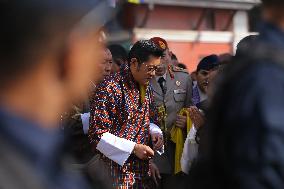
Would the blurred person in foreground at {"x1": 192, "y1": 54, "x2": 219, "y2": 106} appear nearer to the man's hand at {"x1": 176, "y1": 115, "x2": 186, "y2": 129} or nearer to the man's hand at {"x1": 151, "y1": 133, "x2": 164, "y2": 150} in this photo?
the man's hand at {"x1": 176, "y1": 115, "x2": 186, "y2": 129}

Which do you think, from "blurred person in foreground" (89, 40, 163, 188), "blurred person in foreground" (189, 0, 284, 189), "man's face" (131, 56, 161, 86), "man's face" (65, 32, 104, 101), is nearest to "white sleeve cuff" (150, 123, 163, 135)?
"blurred person in foreground" (89, 40, 163, 188)

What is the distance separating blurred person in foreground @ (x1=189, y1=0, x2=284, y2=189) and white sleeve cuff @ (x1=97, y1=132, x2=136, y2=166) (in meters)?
2.17

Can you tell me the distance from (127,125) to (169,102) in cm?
102

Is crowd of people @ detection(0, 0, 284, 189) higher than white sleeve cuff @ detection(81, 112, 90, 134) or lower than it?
higher

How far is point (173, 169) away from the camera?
4875 mm

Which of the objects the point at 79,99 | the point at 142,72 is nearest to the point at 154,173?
the point at 142,72

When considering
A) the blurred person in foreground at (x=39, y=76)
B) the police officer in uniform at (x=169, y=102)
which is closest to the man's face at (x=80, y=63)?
the blurred person in foreground at (x=39, y=76)

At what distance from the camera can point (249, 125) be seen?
1.70 m

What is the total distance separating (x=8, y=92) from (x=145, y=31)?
17.0 metres

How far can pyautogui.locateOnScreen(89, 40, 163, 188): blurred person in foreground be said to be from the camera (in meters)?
4.06

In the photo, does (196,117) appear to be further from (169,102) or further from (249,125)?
(249,125)

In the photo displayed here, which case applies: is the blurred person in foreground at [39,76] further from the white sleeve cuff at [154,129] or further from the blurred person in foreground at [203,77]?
the blurred person in foreground at [203,77]

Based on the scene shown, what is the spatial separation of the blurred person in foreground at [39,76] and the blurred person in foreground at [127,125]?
2699 mm

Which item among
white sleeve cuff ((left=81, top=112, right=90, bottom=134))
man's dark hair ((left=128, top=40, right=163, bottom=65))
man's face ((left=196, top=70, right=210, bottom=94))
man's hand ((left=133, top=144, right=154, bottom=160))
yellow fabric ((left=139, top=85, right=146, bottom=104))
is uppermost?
man's dark hair ((left=128, top=40, right=163, bottom=65))
